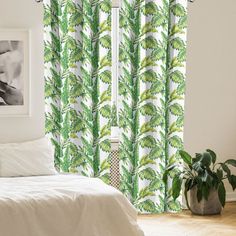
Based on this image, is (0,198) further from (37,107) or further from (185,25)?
(185,25)

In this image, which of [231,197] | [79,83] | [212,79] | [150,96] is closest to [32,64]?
[79,83]

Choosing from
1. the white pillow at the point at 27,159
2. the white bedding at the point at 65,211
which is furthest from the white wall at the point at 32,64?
the white bedding at the point at 65,211

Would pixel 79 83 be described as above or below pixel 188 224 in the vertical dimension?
above

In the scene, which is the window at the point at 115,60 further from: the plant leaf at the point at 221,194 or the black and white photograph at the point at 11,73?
the plant leaf at the point at 221,194

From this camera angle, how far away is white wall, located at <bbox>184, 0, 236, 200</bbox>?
648 centimetres

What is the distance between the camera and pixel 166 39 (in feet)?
20.5

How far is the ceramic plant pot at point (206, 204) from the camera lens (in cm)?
618

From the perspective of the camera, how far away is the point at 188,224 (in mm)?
5875

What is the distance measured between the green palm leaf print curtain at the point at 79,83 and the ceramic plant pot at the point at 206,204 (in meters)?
0.90

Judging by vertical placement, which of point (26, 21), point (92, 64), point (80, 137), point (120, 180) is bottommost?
point (120, 180)

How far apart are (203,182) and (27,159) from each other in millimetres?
1720

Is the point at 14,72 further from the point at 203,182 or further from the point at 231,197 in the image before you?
the point at 231,197

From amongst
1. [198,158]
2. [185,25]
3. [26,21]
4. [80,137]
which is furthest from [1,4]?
[198,158]

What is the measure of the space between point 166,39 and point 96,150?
1.32 metres
